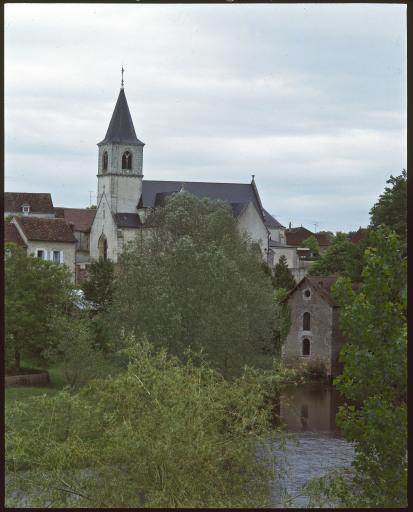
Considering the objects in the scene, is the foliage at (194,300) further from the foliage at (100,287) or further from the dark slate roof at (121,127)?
the dark slate roof at (121,127)

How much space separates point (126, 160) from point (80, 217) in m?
2.13

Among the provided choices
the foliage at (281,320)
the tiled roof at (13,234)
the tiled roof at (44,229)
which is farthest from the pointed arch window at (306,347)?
the tiled roof at (13,234)

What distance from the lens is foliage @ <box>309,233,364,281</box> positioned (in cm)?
1448

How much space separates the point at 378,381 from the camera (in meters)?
4.88

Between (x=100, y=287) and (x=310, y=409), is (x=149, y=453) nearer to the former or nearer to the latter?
(x=310, y=409)

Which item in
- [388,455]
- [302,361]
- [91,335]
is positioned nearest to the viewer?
[388,455]

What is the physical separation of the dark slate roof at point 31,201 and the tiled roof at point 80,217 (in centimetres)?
249

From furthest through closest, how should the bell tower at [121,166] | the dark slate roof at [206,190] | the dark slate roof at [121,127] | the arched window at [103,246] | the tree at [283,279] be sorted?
the dark slate roof at [206,190] < the bell tower at [121,166] < the dark slate roof at [121,127] < the arched window at [103,246] < the tree at [283,279]

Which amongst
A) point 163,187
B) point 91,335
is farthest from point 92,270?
point 163,187

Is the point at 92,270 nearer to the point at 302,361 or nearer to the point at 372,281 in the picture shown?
the point at 302,361

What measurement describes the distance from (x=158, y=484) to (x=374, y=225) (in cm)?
945

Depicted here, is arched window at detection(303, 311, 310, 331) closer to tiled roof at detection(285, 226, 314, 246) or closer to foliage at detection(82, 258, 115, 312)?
foliage at detection(82, 258, 115, 312)

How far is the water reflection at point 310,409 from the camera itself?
10.5 m

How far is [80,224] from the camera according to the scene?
2333 cm
